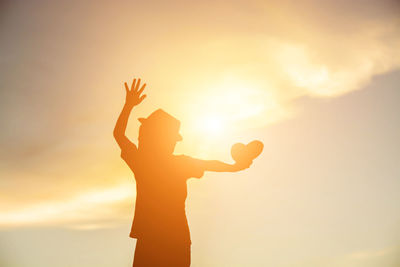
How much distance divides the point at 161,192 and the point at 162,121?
1037 millimetres

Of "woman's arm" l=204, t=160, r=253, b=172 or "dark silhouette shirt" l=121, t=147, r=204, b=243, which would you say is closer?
"dark silhouette shirt" l=121, t=147, r=204, b=243

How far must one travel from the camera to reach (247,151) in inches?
242

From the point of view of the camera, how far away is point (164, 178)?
6.02 metres

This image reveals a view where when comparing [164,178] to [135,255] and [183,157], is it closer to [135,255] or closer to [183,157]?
[183,157]

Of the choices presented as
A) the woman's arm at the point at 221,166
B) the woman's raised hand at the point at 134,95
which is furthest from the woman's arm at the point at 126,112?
the woman's arm at the point at 221,166

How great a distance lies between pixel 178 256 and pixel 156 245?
1.16ft

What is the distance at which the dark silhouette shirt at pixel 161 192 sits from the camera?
19.1 feet

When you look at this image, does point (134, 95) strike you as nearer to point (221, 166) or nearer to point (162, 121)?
point (162, 121)

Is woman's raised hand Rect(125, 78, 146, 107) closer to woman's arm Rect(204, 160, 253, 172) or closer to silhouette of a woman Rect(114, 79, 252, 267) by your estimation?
silhouette of a woman Rect(114, 79, 252, 267)

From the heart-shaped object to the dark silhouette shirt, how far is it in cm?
55

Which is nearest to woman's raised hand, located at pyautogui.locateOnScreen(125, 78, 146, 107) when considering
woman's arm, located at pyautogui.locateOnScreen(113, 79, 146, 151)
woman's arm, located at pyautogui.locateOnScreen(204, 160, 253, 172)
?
woman's arm, located at pyautogui.locateOnScreen(113, 79, 146, 151)

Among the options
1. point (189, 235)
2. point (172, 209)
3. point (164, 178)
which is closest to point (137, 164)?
point (164, 178)

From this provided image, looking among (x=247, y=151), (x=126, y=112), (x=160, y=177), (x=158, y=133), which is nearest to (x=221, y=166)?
(x=247, y=151)

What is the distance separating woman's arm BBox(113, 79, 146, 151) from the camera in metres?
6.03
